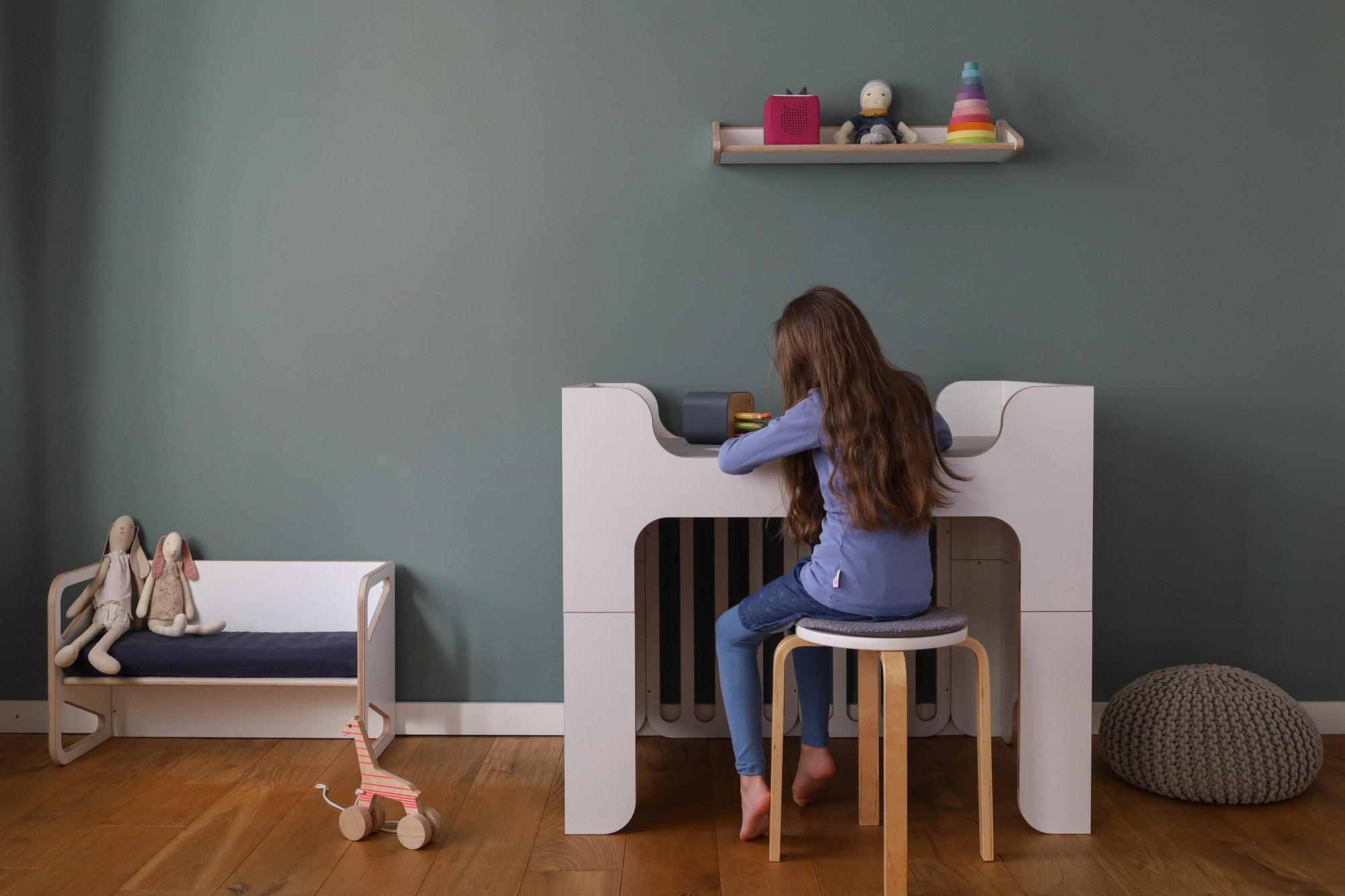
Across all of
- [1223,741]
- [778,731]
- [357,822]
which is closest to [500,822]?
[357,822]

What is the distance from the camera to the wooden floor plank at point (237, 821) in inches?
65.1

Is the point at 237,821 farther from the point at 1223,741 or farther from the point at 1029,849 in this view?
the point at 1223,741

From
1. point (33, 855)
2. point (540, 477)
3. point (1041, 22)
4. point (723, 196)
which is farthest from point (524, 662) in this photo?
point (1041, 22)

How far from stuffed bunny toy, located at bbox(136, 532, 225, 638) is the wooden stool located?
4.80ft

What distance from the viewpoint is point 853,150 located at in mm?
2162

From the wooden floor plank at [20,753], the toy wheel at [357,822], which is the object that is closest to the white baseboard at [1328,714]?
the toy wheel at [357,822]

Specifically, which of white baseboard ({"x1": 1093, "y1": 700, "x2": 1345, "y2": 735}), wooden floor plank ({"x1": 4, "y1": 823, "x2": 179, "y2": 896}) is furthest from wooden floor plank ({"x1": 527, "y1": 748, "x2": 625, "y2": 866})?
white baseboard ({"x1": 1093, "y1": 700, "x2": 1345, "y2": 735})

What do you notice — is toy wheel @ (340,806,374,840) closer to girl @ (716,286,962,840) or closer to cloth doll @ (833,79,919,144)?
girl @ (716,286,962,840)

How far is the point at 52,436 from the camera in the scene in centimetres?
238

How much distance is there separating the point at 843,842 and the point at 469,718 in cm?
101

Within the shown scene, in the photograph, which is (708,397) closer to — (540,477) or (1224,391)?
(540,477)

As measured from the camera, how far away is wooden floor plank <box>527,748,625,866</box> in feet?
5.57

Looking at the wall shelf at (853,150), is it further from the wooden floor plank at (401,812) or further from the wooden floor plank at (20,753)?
the wooden floor plank at (20,753)

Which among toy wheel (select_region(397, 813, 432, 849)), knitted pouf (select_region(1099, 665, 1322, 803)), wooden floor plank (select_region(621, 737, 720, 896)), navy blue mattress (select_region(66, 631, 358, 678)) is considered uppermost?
navy blue mattress (select_region(66, 631, 358, 678))
